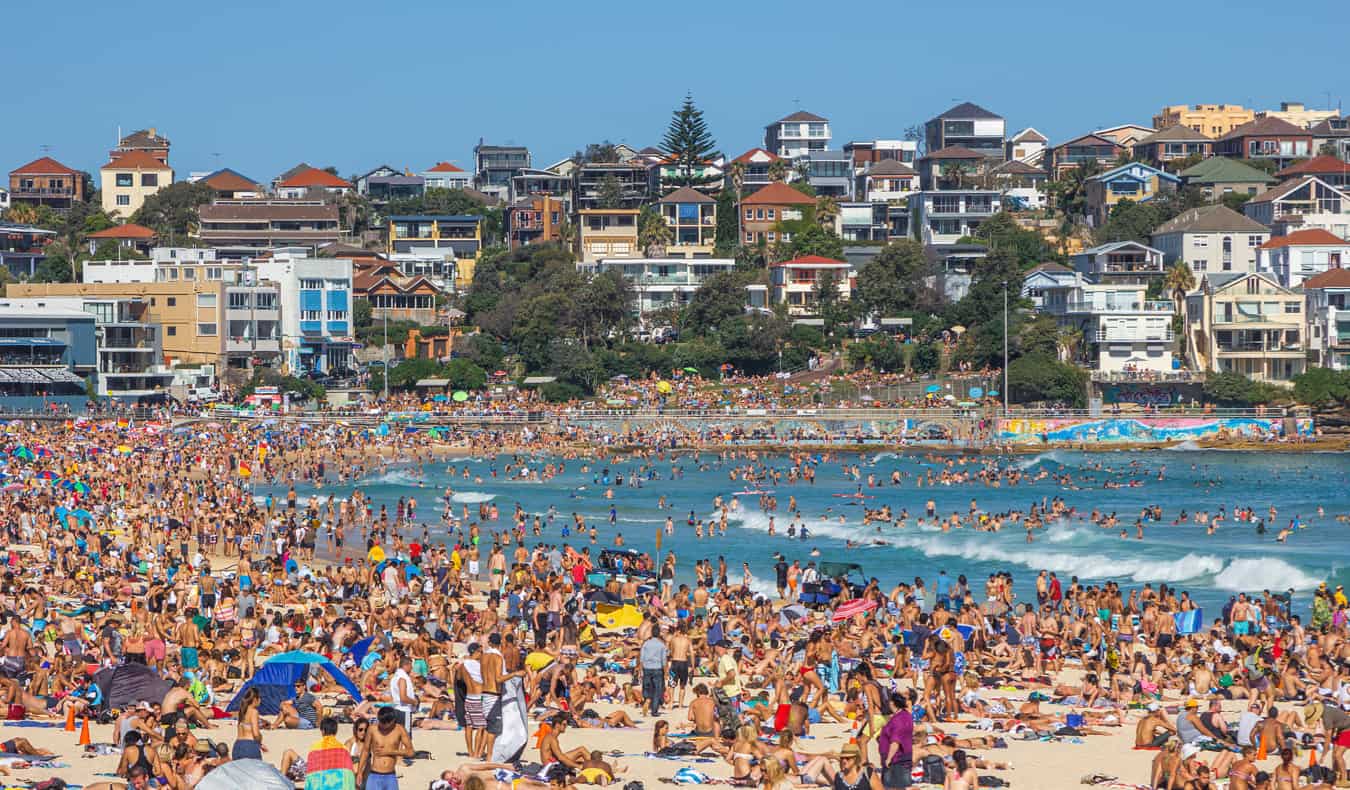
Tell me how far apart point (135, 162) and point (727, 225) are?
141 ft

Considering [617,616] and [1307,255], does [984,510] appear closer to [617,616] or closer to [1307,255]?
[617,616]

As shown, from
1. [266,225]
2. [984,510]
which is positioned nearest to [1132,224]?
[984,510]

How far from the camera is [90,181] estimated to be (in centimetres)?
12531

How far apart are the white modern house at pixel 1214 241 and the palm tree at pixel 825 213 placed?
19.5 metres

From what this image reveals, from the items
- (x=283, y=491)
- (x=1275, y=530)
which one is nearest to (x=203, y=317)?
(x=283, y=491)

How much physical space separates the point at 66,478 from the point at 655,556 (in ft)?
61.3

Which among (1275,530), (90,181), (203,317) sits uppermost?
(90,181)

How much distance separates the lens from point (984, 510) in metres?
47.8

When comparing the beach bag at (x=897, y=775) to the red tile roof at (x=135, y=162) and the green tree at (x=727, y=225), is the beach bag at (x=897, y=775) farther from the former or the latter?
the red tile roof at (x=135, y=162)

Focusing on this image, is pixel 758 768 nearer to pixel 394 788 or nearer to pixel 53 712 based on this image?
pixel 394 788

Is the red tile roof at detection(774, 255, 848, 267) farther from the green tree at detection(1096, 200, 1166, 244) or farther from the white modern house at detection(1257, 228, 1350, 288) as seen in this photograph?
the white modern house at detection(1257, 228, 1350, 288)

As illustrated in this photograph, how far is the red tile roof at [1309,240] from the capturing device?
82562 mm

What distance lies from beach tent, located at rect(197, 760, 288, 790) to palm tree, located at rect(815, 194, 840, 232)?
3384 inches

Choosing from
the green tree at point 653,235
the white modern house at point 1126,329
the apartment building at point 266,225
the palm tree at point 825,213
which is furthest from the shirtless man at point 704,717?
the apartment building at point 266,225
